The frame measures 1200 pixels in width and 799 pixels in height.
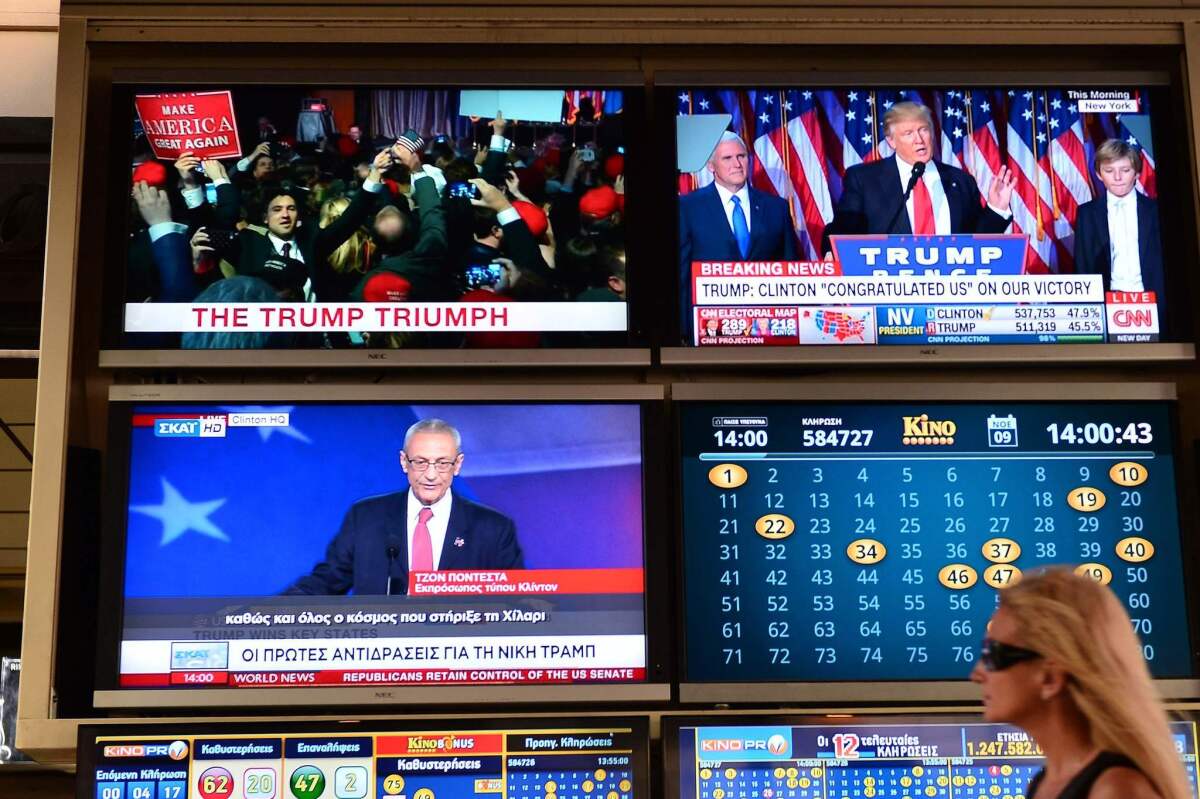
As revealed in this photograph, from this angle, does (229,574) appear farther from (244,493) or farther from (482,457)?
(482,457)

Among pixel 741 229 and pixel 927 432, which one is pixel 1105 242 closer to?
pixel 927 432

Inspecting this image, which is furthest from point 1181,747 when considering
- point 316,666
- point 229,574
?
point 229,574

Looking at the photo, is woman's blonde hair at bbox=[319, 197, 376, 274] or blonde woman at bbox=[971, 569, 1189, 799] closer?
blonde woman at bbox=[971, 569, 1189, 799]

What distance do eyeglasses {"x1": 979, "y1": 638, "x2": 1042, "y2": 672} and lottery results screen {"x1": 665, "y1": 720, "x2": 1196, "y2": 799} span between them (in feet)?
6.34

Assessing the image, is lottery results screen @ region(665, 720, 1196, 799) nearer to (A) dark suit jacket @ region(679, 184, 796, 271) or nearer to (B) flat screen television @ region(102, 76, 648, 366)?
(B) flat screen television @ region(102, 76, 648, 366)

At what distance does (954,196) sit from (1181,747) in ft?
6.04

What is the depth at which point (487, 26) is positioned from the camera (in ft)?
16.9

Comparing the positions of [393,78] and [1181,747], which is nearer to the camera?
[1181,747]

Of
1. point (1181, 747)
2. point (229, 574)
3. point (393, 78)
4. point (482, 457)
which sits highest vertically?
point (393, 78)

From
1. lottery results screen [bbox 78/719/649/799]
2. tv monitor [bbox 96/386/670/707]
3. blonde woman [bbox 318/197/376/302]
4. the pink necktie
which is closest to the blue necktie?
tv monitor [bbox 96/386/670/707]

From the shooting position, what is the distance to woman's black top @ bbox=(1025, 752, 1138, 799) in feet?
7.63

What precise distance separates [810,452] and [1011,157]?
1212 mm

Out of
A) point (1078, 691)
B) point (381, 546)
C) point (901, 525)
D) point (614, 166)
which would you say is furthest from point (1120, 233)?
point (1078, 691)

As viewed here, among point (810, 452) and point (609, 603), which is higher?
point (810, 452)
